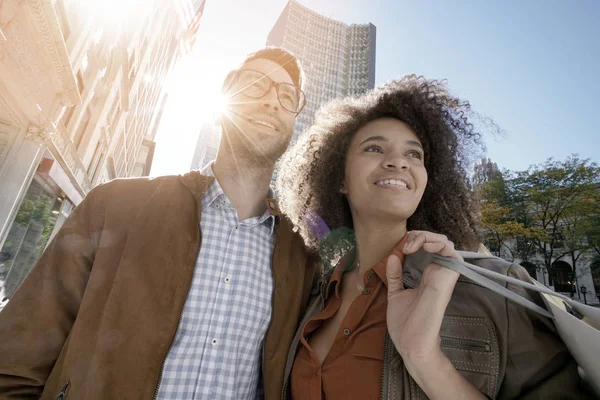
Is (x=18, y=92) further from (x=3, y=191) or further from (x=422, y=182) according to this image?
(x=422, y=182)

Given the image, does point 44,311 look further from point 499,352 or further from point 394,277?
point 499,352

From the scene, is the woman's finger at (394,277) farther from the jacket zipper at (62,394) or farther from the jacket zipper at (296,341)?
the jacket zipper at (62,394)

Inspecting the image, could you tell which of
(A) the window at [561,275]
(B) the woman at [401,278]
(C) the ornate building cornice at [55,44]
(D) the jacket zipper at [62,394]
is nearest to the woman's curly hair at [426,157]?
(B) the woman at [401,278]

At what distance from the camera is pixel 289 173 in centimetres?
327

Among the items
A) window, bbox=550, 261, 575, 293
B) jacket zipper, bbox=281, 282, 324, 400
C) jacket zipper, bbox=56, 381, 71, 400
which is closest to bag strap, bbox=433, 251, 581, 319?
jacket zipper, bbox=281, 282, 324, 400

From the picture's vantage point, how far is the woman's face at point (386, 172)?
75.2 inches

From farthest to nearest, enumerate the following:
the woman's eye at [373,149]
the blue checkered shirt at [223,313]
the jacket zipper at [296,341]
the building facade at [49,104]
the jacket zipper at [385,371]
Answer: the building facade at [49,104], the woman's eye at [373,149], the jacket zipper at [296,341], the blue checkered shirt at [223,313], the jacket zipper at [385,371]

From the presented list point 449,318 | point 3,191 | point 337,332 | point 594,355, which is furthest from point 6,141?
point 594,355

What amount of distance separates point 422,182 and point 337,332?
3.65 feet

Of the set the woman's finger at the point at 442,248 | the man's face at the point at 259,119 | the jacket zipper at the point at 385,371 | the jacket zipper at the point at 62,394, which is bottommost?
the jacket zipper at the point at 62,394

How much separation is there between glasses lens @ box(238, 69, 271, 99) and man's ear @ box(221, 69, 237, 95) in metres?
0.13

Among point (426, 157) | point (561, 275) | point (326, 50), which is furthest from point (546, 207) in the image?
point (326, 50)

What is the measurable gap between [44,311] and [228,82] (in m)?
2.15

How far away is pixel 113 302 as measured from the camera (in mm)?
1582
